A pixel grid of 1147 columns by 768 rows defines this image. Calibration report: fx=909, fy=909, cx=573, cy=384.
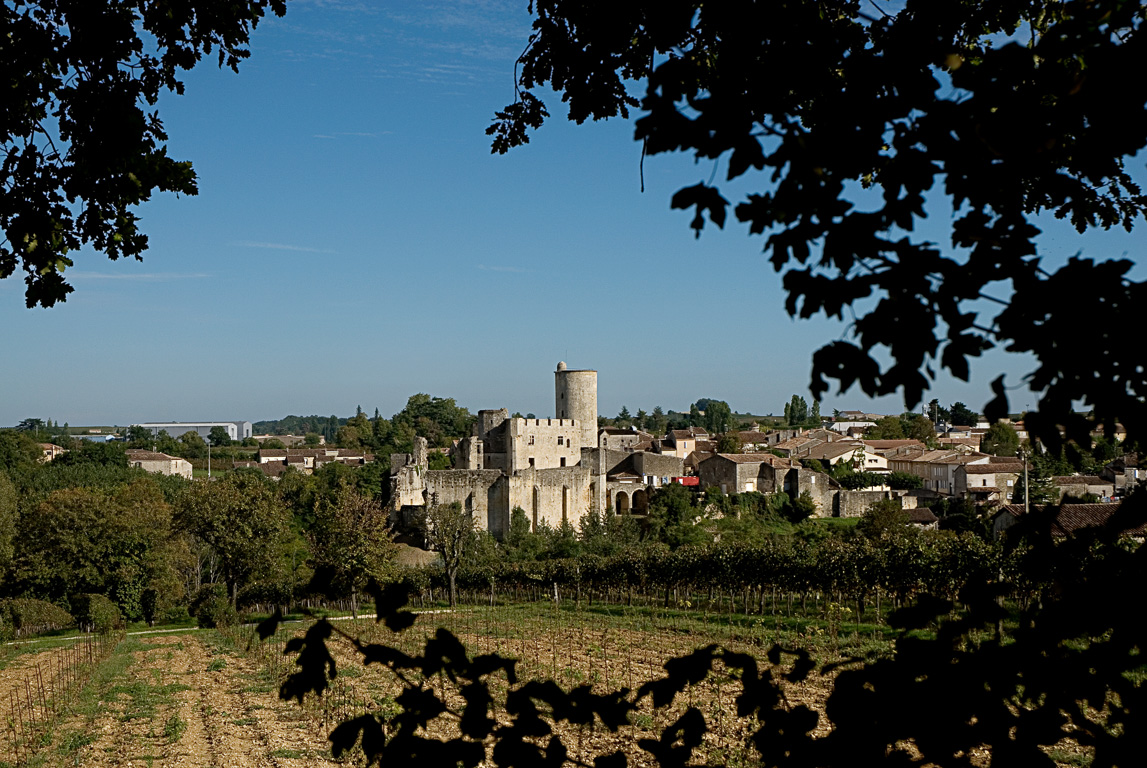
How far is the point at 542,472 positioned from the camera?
42375mm

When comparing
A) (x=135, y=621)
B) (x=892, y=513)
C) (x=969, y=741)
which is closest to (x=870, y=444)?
(x=892, y=513)

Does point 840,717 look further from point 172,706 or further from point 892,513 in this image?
point 892,513

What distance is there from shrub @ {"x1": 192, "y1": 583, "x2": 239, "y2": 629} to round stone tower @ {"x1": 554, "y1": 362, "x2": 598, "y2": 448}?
22.7 metres

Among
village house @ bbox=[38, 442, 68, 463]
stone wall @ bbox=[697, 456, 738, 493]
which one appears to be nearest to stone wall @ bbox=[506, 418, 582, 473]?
stone wall @ bbox=[697, 456, 738, 493]

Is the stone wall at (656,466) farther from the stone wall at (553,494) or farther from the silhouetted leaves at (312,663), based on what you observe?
the silhouetted leaves at (312,663)

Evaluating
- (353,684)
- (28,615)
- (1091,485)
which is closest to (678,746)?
(353,684)

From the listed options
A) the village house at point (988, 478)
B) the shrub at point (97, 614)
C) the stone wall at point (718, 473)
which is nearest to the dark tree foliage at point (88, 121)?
the shrub at point (97, 614)

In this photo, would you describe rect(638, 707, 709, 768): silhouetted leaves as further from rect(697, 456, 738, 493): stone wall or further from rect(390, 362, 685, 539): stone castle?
rect(697, 456, 738, 493): stone wall

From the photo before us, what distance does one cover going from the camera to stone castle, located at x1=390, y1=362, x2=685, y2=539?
135ft

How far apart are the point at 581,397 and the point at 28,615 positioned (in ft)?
93.1

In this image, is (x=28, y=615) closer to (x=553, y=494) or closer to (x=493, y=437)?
(x=553, y=494)

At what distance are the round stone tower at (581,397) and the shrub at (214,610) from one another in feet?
74.5

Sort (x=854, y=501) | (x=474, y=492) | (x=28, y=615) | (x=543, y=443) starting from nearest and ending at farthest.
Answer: (x=28, y=615) → (x=474, y=492) → (x=543, y=443) → (x=854, y=501)

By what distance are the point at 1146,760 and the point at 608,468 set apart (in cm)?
5131
